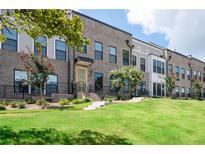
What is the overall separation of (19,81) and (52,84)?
2.93 meters

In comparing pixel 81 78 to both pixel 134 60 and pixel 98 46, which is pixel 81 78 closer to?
pixel 98 46

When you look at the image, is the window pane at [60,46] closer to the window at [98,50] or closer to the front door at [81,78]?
the front door at [81,78]

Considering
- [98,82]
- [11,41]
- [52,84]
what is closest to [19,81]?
[11,41]

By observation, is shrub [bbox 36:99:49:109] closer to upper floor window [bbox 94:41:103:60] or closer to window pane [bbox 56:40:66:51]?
window pane [bbox 56:40:66:51]

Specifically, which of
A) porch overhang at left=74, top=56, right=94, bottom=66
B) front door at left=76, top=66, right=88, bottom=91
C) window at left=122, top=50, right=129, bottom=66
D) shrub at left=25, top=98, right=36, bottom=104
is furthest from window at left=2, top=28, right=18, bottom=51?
window at left=122, top=50, right=129, bottom=66

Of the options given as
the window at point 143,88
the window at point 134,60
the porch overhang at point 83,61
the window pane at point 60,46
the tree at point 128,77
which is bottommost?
the window at point 143,88

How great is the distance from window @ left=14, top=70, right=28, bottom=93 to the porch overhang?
16.4ft

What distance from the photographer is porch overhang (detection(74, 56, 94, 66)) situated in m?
27.1

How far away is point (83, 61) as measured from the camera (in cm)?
2736

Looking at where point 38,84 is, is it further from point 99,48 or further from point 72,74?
point 99,48

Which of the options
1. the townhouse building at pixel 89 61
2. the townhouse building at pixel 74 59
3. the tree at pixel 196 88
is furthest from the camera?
the tree at pixel 196 88

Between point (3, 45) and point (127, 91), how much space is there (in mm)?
12100

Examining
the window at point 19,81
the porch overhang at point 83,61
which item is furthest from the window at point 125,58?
the window at point 19,81

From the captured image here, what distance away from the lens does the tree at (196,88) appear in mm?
43219
